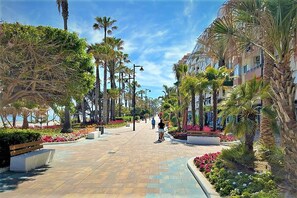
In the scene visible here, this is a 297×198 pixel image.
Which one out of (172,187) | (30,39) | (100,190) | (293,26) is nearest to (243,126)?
(172,187)

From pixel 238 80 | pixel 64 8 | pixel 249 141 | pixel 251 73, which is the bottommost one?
pixel 249 141

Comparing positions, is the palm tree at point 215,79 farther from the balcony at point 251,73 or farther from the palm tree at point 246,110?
the palm tree at point 246,110

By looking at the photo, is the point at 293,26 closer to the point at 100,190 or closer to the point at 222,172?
the point at 222,172

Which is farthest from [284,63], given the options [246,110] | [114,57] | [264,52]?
[114,57]

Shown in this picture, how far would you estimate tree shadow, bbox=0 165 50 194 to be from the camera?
7832mm

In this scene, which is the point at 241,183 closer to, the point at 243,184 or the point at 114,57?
the point at 243,184

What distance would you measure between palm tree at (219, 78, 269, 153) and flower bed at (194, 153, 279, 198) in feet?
4.67

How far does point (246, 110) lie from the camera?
31.1ft

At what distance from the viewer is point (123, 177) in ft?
29.6

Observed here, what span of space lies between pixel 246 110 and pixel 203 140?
34.0 feet

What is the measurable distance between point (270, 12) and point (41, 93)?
907 centimetres

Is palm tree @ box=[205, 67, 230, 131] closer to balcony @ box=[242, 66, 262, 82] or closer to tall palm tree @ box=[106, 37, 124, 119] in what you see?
balcony @ box=[242, 66, 262, 82]

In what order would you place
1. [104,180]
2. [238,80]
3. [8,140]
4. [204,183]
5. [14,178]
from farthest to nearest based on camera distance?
[238,80], [8,140], [14,178], [104,180], [204,183]

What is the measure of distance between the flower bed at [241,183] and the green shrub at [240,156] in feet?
2.03
